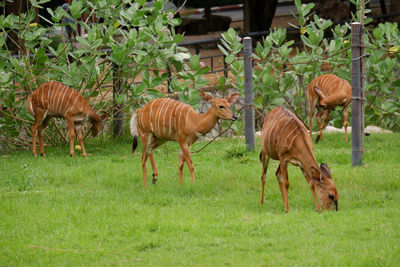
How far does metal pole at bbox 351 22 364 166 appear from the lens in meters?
9.33

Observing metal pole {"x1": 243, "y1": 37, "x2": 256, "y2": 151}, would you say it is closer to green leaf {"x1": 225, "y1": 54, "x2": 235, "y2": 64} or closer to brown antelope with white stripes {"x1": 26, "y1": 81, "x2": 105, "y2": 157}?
green leaf {"x1": 225, "y1": 54, "x2": 235, "y2": 64}

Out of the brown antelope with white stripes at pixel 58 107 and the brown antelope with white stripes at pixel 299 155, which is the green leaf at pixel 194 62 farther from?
the brown antelope with white stripes at pixel 299 155

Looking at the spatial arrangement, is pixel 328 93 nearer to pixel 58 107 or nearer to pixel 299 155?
pixel 58 107

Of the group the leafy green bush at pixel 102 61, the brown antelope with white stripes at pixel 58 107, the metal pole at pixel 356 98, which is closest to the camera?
the metal pole at pixel 356 98

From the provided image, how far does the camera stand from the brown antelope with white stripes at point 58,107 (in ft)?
35.0

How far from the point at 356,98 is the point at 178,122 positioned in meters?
2.49

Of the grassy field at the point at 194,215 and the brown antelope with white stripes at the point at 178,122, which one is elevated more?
the brown antelope with white stripes at the point at 178,122

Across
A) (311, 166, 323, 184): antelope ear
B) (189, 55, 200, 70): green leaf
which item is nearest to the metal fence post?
(189, 55, 200, 70): green leaf

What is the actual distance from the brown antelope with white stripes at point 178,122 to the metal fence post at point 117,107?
8.39 feet

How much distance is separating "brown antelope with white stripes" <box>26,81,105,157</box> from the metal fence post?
0.67 metres

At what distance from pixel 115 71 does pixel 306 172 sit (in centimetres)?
547

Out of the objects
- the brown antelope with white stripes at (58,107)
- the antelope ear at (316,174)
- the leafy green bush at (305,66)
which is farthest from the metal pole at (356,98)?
the brown antelope with white stripes at (58,107)

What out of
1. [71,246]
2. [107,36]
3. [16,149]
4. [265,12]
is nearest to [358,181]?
[71,246]

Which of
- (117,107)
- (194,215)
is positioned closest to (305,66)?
(117,107)
